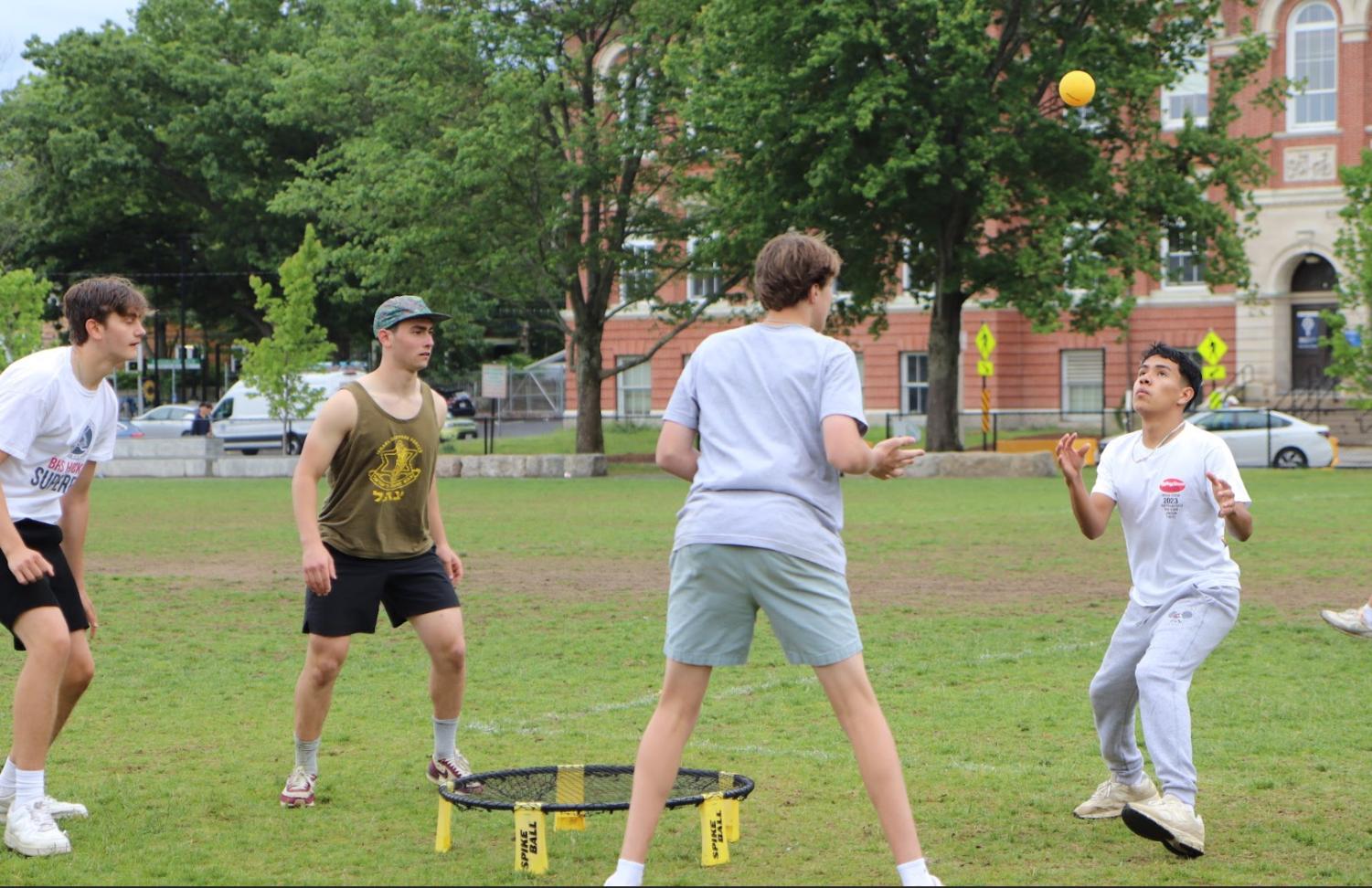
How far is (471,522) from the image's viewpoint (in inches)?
881

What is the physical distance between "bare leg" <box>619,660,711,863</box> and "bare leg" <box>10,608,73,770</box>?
236 cm

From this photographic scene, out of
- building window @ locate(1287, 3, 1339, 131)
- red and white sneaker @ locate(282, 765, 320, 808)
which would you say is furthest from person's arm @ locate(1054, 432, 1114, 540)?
building window @ locate(1287, 3, 1339, 131)

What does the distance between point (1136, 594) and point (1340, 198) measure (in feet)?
159

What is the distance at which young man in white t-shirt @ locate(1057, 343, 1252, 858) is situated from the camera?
5.88m

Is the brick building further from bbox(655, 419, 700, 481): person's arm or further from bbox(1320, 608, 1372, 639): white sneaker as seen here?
bbox(655, 419, 700, 481): person's arm

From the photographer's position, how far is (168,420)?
52812 mm

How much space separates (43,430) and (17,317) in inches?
1407

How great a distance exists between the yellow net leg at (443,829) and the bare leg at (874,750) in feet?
5.29

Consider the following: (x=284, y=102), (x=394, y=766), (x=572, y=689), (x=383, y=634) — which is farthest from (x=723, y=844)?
(x=284, y=102)

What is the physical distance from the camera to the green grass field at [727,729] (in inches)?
229

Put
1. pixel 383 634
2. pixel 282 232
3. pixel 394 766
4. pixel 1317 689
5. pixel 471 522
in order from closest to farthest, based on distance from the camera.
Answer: pixel 394 766, pixel 1317 689, pixel 383 634, pixel 471 522, pixel 282 232

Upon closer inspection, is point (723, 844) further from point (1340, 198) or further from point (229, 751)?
point (1340, 198)

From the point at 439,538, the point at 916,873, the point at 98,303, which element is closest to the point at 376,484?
the point at 439,538

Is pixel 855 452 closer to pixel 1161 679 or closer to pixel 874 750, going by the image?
pixel 874 750
